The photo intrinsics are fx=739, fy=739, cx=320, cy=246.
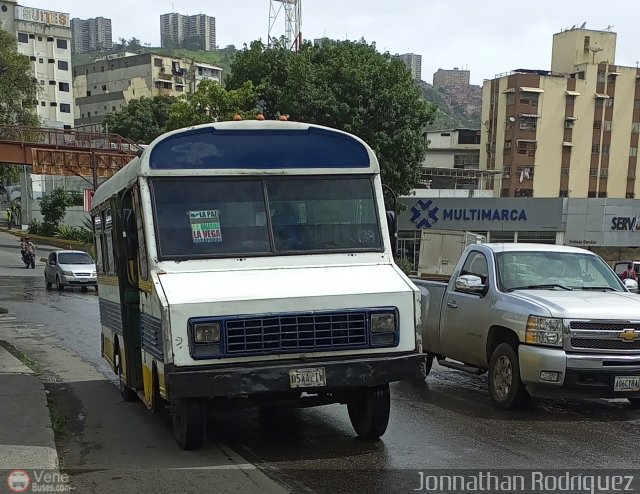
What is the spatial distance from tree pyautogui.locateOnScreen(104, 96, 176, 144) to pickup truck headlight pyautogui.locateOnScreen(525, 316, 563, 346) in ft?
255

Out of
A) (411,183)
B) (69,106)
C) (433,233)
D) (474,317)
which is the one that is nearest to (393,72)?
(411,183)

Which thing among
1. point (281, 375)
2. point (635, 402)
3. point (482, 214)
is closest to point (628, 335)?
point (635, 402)

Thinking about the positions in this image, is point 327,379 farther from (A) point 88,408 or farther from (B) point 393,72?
(B) point 393,72

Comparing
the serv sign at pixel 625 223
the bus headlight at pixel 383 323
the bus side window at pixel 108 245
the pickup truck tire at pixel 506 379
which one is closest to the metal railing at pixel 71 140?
the bus side window at pixel 108 245

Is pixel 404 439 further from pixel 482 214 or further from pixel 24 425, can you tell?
pixel 482 214

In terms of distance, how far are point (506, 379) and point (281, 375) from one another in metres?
Result: 3.22

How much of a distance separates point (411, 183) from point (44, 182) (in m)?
47.0

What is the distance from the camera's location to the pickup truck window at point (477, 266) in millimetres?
9023

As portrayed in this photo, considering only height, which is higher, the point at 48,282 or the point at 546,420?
the point at 546,420

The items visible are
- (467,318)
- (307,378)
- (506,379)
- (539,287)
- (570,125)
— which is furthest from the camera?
(570,125)

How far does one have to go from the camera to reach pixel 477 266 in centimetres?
933

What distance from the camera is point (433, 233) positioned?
26.6 m

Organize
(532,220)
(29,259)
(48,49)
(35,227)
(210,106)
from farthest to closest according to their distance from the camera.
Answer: (48,49), (35,227), (532,220), (29,259), (210,106)

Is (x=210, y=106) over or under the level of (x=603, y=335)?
over
